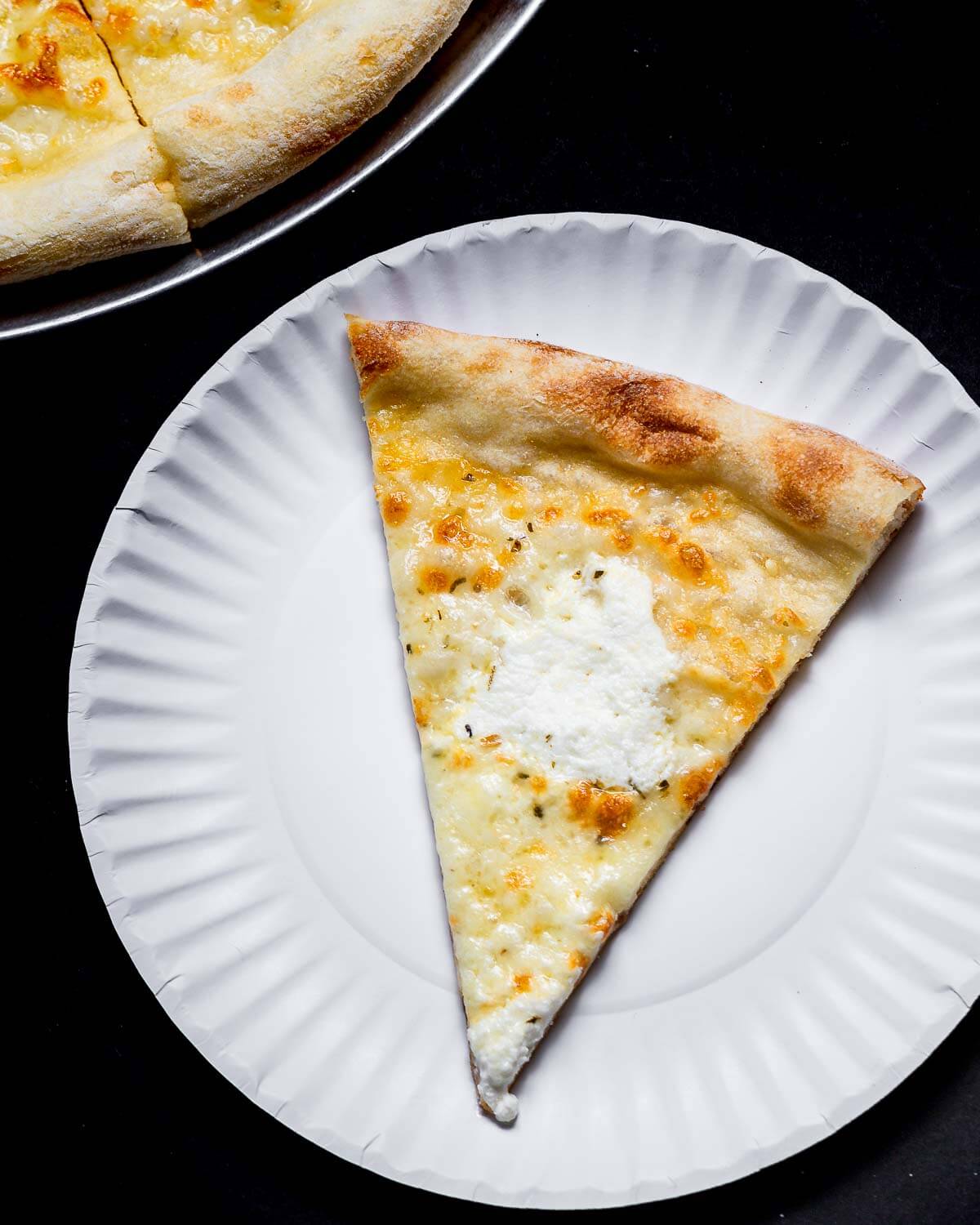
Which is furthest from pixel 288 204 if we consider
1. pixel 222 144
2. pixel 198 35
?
pixel 198 35

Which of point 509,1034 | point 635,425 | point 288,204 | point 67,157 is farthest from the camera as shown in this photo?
point 67,157

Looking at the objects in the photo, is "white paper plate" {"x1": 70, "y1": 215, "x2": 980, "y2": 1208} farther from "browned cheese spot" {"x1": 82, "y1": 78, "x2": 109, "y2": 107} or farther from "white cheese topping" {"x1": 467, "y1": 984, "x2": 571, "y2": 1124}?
"browned cheese spot" {"x1": 82, "y1": 78, "x2": 109, "y2": 107}

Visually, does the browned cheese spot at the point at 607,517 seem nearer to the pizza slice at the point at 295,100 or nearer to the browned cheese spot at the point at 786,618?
the browned cheese spot at the point at 786,618

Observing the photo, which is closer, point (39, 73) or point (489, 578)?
point (489, 578)

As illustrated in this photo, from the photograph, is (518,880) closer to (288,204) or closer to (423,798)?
(423,798)

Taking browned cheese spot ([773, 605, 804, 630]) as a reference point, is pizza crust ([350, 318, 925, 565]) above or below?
above

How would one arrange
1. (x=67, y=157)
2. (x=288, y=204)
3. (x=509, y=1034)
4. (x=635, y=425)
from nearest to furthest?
(x=509, y=1034) < (x=635, y=425) < (x=288, y=204) < (x=67, y=157)

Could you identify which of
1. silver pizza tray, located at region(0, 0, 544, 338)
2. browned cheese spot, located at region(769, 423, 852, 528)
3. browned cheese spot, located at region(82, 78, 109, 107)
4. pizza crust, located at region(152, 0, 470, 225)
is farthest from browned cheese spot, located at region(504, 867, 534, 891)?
browned cheese spot, located at region(82, 78, 109, 107)
